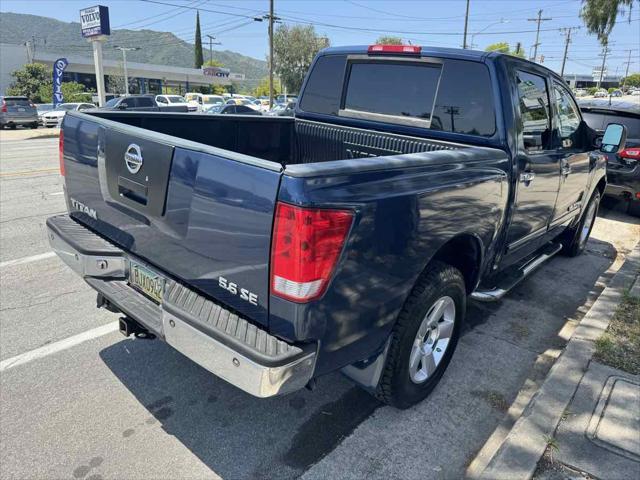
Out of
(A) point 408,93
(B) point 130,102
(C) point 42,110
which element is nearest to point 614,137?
(A) point 408,93

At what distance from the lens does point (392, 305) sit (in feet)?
8.07

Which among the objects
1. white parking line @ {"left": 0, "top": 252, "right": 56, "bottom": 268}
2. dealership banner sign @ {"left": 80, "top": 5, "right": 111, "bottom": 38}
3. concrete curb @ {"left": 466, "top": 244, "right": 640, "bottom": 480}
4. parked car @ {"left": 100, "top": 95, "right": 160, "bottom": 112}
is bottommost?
white parking line @ {"left": 0, "top": 252, "right": 56, "bottom": 268}

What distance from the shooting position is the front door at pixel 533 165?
353 cm

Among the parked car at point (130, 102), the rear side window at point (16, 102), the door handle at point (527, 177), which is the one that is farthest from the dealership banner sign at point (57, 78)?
the door handle at point (527, 177)

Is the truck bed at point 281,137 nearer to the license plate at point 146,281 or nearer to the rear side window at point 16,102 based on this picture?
the license plate at point 146,281

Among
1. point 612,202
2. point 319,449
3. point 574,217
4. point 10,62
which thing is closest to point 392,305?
point 319,449

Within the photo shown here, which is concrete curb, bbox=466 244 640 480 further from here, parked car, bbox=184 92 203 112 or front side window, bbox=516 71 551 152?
parked car, bbox=184 92 203 112

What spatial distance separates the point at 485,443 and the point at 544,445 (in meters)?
0.33

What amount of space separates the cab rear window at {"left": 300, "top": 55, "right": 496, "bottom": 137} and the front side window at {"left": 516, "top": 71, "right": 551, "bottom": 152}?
0.37 m

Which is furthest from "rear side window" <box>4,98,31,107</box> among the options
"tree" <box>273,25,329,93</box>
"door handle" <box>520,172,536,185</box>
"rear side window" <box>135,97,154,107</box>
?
"tree" <box>273,25,329,93</box>

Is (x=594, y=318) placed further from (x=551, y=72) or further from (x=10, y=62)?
(x=10, y=62)

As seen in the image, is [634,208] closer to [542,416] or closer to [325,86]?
[325,86]

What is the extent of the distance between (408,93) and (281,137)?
131 centimetres

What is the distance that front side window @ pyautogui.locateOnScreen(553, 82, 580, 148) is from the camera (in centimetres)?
433
